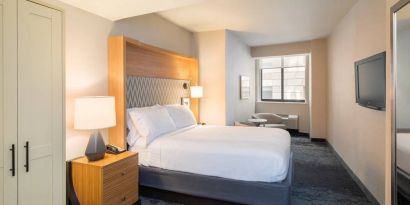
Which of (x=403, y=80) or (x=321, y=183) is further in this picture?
(x=321, y=183)

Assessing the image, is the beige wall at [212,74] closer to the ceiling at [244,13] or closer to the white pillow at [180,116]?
the ceiling at [244,13]

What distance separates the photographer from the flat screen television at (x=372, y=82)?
7.97 ft

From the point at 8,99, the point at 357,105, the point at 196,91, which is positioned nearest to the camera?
the point at 8,99

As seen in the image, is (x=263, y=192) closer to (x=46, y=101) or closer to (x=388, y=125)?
(x=388, y=125)

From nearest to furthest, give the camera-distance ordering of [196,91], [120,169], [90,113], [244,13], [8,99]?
[8,99] < [90,113] < [120,169] < [244,13] < [196,91]

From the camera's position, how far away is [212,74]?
4.91 metres

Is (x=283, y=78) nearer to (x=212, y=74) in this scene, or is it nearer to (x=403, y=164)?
(x=212, y=74)

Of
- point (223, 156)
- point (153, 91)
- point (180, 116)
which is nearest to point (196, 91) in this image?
point (180, 116)

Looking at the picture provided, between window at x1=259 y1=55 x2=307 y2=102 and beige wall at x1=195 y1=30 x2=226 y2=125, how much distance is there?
9.97 feet

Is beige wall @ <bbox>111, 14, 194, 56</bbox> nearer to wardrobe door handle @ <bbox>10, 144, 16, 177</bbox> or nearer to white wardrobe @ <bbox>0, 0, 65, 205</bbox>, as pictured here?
white wardrobe @ <bbox>0, 0, 65, 205</bbox>

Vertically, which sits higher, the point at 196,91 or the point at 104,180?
the point at 196,91

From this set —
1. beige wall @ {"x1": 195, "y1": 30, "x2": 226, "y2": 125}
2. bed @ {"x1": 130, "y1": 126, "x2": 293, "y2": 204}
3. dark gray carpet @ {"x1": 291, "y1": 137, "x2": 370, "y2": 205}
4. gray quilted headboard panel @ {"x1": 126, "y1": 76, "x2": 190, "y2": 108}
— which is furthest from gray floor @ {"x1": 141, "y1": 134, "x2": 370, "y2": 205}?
beige wall @ {"x1": 195, "y1": 30, "x2": 226, "y2": 125}

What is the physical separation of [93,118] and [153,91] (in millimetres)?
1543

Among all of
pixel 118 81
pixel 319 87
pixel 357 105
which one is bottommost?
pixel 357 105
